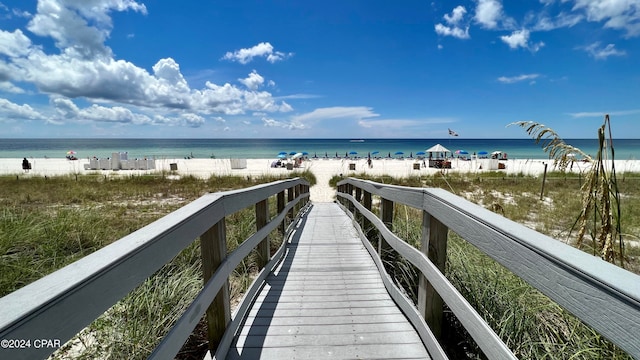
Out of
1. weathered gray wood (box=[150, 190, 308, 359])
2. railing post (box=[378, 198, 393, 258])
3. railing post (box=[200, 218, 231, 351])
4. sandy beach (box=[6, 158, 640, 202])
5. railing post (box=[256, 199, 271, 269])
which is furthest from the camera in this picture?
sandy beach (box=[6, 158, 640, 202])

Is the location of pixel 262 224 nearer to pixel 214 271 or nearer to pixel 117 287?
pixel 214 271

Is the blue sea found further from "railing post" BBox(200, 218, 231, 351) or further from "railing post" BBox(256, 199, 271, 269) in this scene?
"railing post" BBox(200, 218, 231, 351)

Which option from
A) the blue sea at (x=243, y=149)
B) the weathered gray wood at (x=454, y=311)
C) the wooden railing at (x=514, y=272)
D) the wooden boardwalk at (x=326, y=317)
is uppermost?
the blue sea at (x=243, y=149)

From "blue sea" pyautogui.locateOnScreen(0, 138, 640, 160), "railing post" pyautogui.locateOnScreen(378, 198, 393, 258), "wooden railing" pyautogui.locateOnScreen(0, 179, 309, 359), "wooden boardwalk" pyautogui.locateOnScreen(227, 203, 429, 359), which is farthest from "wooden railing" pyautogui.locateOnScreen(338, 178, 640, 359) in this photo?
"blue sea" pyautogui.locateOnScreen(0, 138, 640, 160)

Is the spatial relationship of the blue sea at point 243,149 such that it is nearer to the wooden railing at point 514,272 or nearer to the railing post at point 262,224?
the railing post at point 262,224

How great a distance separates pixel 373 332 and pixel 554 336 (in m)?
1.21

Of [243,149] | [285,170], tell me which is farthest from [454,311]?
[243,149]

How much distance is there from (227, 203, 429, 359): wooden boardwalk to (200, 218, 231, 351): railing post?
0.71 feet

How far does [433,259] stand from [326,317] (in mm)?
1079

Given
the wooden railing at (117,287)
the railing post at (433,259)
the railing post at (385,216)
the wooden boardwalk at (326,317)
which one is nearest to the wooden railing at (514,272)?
the railing post at (433,259)

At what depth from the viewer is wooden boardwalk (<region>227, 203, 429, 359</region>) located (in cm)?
203

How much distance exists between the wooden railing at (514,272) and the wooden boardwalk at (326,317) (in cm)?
23

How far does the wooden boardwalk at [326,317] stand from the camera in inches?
79.9

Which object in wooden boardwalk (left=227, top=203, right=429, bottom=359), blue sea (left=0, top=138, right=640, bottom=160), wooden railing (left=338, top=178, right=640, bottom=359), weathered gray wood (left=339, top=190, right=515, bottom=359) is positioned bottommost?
wooden boardwalk (left=227, top=203, right=429, bottom=359)
